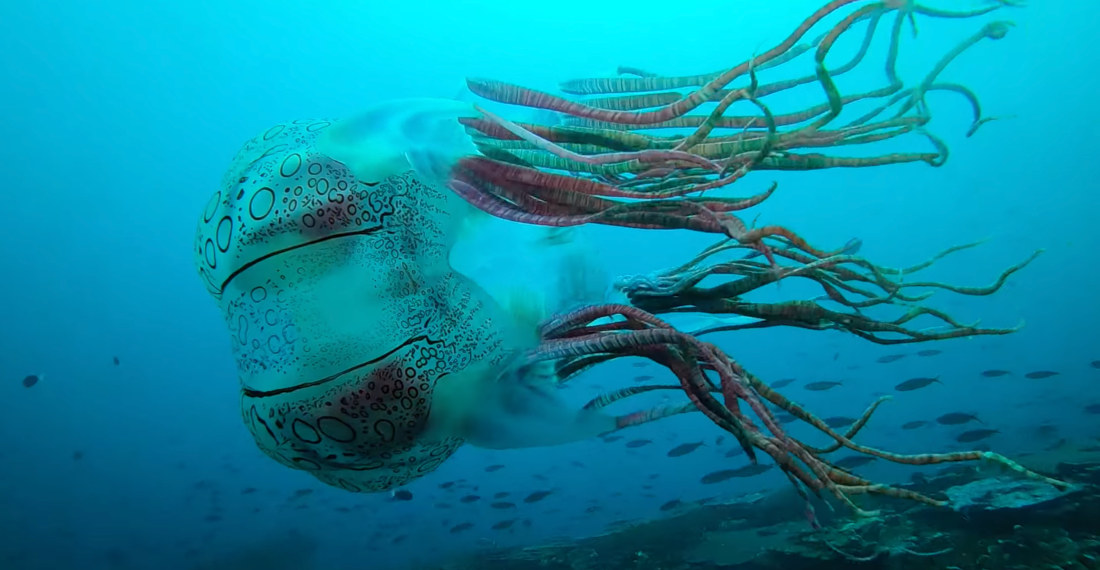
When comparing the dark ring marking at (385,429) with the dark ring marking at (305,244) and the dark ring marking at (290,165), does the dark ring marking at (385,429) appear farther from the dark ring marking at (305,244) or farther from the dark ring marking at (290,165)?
the dark ring marking at (290,165)

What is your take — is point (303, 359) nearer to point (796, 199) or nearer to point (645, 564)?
point (645, 564)

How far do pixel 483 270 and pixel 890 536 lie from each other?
697cm

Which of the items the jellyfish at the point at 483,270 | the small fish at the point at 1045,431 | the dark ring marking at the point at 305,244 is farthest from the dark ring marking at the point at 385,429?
A: the small fish at the point at 1045,431

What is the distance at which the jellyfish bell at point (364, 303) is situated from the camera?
197 cm

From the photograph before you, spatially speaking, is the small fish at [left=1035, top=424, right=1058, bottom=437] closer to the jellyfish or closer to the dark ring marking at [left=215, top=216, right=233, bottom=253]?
the jellyfish

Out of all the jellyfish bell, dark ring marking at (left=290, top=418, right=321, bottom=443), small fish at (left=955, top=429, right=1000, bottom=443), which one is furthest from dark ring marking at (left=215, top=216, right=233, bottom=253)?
small fish at (left=955, top=429, right=1000, bottom=443)

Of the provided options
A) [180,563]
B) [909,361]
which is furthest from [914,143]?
[180,563]

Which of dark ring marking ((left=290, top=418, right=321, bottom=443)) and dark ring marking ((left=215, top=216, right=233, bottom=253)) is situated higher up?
dark ring marking ((left=215, top=216, right=233, bottom=253))

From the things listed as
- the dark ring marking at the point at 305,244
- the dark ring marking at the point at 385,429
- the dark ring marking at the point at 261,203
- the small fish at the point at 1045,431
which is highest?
the dark ring marking at the point at 261,203

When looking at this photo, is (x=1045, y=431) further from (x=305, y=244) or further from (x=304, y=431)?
(x=305, y=244)

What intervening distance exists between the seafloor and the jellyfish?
9.09 ft

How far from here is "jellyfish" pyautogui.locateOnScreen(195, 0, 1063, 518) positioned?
1.90m

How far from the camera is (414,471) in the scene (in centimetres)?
240

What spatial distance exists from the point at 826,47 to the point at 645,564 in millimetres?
8262
